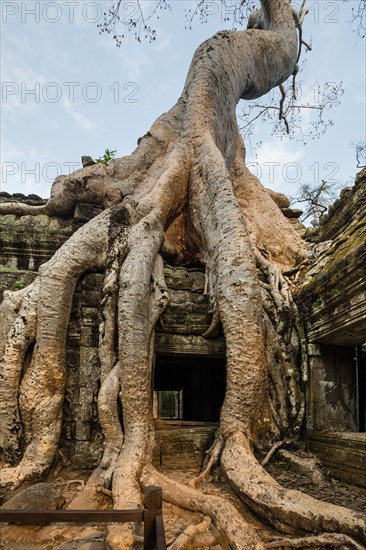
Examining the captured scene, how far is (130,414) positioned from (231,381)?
777 mm

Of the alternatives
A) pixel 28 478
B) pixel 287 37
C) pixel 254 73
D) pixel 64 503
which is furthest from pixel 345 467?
pixel 287 37

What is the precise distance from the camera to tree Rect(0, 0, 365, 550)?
246 centimetres

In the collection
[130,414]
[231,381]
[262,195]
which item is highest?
[262,195]

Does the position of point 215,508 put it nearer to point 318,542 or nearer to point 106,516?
point 318,542

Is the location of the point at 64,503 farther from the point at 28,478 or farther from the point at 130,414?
the point at 130,414

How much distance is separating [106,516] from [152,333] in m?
2.01

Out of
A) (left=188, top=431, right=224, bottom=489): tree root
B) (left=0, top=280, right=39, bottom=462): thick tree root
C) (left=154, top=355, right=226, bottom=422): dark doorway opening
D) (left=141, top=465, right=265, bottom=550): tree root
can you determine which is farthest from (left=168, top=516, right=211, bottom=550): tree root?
(left=154, top=355, right=226, bottom=422): dark doorway opening

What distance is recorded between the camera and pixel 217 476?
9.29ft

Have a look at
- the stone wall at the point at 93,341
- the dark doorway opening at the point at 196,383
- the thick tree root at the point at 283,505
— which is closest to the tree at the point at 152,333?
the thick tree root at the point at 283,505

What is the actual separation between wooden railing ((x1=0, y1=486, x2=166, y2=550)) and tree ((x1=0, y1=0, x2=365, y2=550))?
2.62 ft

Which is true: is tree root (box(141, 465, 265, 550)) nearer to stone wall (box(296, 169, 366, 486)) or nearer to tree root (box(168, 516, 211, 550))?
tree root (box(168, 516, 211, 550))

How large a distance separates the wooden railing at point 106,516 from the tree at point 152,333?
80cm

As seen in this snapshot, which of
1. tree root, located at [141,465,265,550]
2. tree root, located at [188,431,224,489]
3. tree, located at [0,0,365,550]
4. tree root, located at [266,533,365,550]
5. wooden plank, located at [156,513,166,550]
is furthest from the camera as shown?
tree root, located at [188,431,224,489]

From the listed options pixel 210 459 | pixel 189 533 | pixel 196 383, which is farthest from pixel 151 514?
pixel 196 383
